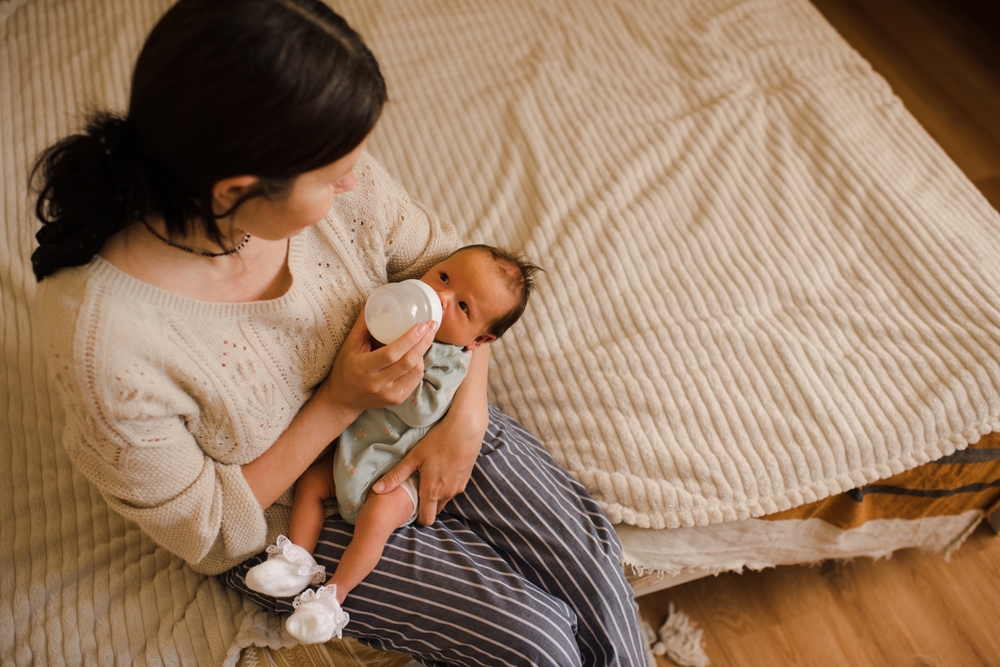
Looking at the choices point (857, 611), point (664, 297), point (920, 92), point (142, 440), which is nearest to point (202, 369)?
point (142, 440)

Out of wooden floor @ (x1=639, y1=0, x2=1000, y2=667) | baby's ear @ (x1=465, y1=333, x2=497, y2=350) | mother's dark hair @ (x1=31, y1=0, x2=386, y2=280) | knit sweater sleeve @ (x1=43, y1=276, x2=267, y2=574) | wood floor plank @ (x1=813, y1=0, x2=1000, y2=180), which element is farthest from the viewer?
wood floor plank @ (x1=813, y1=0, x2=1000, y2=180)

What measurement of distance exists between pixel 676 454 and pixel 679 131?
2.36ft

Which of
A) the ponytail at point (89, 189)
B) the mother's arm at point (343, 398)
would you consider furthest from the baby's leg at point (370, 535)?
the ponytail at point (89, 189)

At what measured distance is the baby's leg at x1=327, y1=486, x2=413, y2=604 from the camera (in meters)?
0.89

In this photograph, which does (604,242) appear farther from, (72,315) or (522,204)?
(72,315)

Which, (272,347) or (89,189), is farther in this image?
(272,347)

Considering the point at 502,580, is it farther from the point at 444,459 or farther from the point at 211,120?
the point at 211,120

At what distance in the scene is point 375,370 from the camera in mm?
877

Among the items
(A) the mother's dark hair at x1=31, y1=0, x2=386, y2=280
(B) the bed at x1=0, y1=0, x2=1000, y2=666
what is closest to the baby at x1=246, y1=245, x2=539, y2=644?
(B) the bed at x1=0, y1=0, x2=1000, y2=666

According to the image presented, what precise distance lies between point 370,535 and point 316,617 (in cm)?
11

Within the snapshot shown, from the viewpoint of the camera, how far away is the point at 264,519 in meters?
0.90

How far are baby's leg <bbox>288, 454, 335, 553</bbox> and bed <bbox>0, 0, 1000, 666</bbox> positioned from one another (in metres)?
0.12

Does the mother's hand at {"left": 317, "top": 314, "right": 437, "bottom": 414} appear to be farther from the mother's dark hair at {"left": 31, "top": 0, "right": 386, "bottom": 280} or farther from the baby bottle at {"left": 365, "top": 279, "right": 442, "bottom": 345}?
the mother's dark hair at {"left": 31, "top": 0, "right": 386, "bottom": 280}

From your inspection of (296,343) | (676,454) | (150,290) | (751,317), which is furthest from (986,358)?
(150,290)
